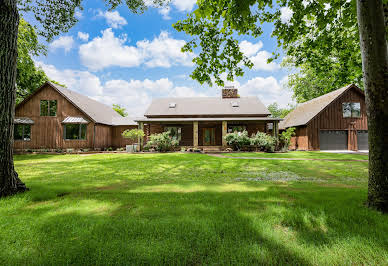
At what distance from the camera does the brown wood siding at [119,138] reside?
21.0 meters

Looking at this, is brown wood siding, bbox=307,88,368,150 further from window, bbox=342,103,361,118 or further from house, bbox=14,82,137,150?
house, bbox=14,82,137,150

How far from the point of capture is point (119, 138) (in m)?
21.2

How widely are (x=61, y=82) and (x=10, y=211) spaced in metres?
32.9

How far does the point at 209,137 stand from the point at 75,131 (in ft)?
46.4

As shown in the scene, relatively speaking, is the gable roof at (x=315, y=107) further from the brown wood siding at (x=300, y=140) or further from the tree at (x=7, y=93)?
the tree at (x=7, y=93)

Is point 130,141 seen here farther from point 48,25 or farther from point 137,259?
point 137,259

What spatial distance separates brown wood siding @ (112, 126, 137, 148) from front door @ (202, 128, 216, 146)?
8.40 meters

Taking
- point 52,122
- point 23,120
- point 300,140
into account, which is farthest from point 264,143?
point 23,120

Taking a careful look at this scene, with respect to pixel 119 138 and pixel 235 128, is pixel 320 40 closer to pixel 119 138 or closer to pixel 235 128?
pixel 235 128

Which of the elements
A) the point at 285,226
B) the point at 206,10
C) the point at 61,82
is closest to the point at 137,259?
the point at 285,226

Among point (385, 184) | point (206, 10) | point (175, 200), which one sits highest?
point (206, 10)

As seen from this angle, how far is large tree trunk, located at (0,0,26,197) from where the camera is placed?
3484mm

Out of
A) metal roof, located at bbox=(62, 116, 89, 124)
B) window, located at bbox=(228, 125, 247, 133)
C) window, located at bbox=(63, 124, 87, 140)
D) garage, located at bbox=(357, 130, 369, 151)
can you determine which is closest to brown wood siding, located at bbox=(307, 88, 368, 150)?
garage, located at bbox=(357, 130, 369, 151)

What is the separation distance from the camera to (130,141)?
2095 cm
